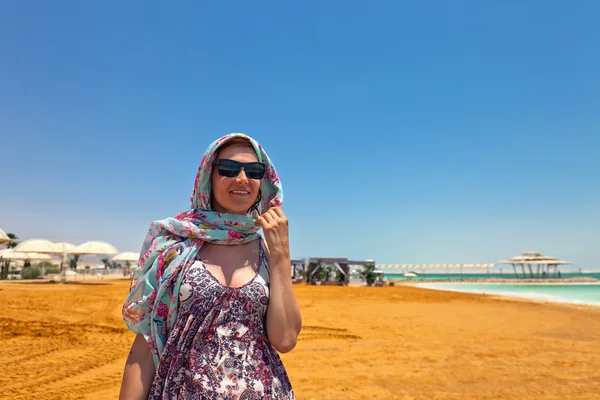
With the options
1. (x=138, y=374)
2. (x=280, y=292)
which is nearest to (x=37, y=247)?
(x=138, y=374)

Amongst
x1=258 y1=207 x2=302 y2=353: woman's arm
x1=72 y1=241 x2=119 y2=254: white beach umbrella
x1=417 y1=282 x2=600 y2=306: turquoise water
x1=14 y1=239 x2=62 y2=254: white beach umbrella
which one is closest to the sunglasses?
x1=258 y1=207 x2=302 y2=353: woman's arm

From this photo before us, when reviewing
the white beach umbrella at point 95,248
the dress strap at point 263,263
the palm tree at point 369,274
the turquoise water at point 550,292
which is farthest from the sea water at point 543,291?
the white beach umbrella at point 95,248

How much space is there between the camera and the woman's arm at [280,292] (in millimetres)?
1350

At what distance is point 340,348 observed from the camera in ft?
26.2

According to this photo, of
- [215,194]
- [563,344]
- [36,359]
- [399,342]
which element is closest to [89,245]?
[36,359]

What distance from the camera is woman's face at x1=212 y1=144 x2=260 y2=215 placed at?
151 centimetres

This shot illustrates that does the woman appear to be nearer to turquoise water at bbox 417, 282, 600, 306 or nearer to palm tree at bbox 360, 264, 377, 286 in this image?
turquoise water at bbox 417, 282, 600, 306

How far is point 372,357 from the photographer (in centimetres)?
732

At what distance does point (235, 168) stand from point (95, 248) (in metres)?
28.7

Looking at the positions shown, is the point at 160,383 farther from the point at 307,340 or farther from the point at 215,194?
the point at 307,340

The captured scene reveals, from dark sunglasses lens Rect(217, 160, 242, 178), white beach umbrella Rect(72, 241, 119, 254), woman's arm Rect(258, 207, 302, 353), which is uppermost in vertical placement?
dark sunglasses lens Rect(217, 160, 242, 178)

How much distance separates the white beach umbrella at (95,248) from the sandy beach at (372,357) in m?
14.1

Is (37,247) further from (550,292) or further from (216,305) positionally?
(550,292)

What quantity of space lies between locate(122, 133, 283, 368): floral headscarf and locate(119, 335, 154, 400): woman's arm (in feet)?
0.12
